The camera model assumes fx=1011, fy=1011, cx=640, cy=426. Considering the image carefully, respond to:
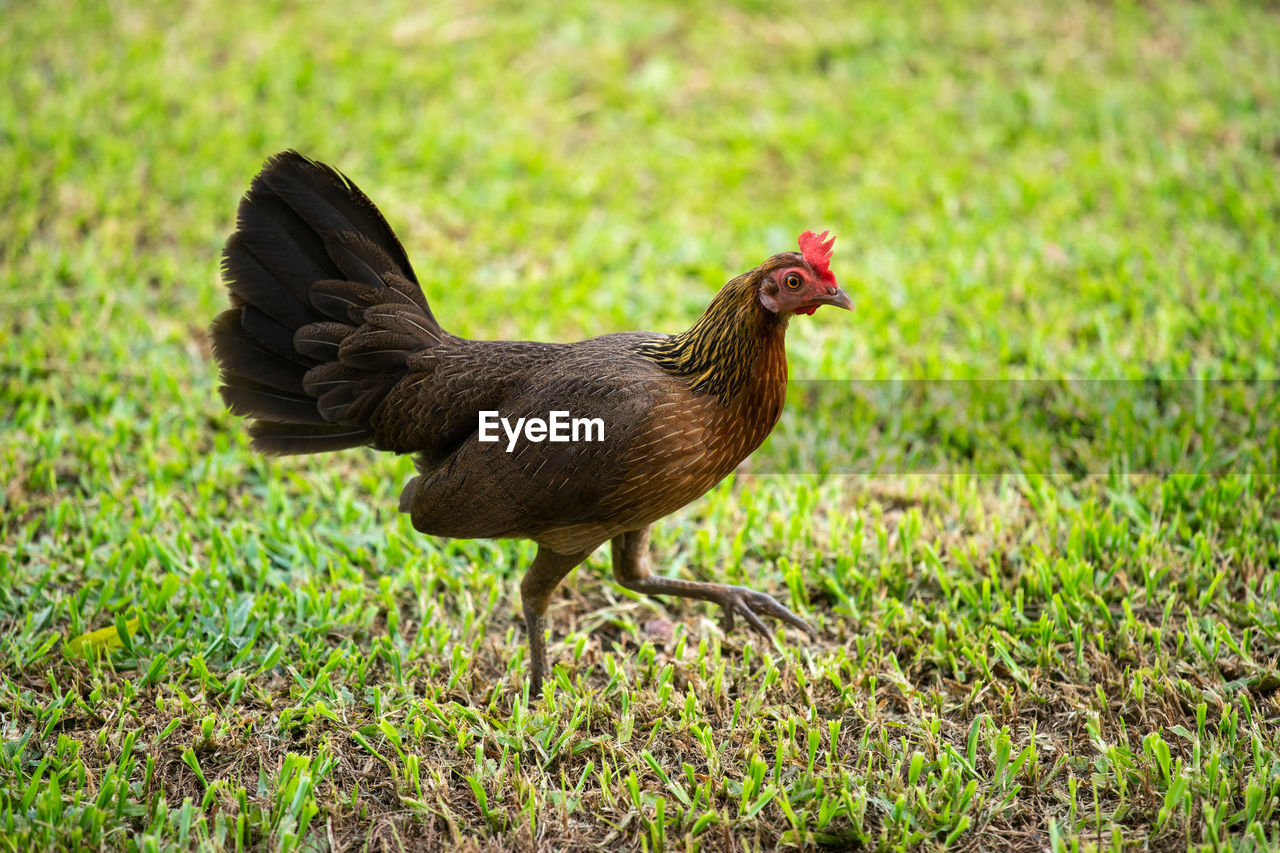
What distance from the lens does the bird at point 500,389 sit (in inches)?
126

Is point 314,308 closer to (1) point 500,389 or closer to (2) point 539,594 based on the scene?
(1) point 500,389

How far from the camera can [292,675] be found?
143 inches

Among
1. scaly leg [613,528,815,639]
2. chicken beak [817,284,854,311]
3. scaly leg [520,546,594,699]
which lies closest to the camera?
chicken beak [817,284,854,311]

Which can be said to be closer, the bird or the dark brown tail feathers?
the bird

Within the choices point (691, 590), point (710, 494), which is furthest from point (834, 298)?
point (710, 494)

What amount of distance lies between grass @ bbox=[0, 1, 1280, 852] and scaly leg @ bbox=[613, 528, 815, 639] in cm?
16

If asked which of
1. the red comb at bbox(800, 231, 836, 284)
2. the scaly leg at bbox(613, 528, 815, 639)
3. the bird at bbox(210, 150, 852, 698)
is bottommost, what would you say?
the scaly leg at bbox(613, 528, 815, 639)

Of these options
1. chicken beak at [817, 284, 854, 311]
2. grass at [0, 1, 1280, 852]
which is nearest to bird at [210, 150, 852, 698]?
chicken beak at [817, 284, 854, 311]

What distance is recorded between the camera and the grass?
320 centimetres

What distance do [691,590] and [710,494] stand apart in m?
0.94

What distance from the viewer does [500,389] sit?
3422 millimetres

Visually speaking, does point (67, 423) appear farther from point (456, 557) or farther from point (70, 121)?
point (70, 121)

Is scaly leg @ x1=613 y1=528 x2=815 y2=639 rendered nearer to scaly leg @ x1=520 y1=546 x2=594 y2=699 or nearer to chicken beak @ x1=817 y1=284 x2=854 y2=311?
scaly leg @ x1=520 y1=546 x2=594 y2=699

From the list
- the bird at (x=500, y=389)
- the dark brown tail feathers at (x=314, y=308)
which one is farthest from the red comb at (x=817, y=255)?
the dark brown tail feathers at (x=314, y=308)
